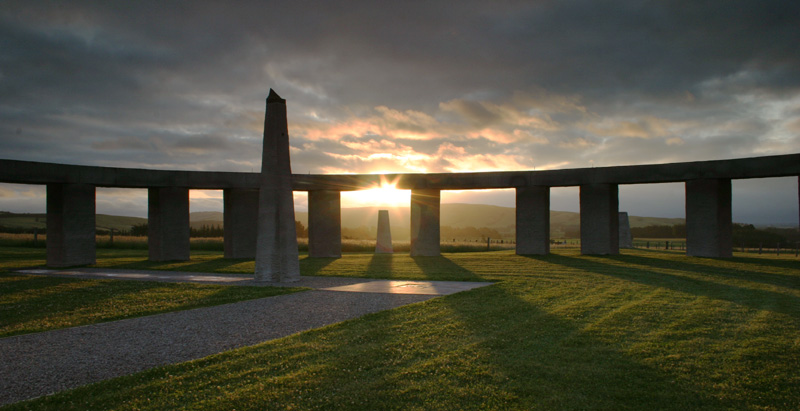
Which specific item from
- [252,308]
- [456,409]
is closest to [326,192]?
[252,308]

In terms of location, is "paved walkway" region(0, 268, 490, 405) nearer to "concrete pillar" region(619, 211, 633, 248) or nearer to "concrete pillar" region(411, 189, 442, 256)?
"concrete pillar" region(411, 189, 442, 256)

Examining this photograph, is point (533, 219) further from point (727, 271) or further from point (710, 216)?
point (727, 271)

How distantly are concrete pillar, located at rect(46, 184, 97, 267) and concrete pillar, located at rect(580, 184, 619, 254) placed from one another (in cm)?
2614

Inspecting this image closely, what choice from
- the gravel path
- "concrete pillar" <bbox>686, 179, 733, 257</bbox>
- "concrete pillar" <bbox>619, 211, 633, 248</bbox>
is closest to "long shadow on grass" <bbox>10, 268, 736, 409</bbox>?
the gravel path

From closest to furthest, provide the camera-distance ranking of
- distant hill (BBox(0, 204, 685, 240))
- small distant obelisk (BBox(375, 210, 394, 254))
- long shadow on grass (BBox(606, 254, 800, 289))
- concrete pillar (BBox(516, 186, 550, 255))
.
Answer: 1. long shadow on grass (BBox(606, 254, 800, 289))
2. concrete pillar (BBox(516, 186, 550, 255))
3. small distant obelisk (BBox(375, 210, 394, 254))
4. distant hill (BBox(0, 204, 685, 240))

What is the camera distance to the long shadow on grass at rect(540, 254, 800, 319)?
9727 mm

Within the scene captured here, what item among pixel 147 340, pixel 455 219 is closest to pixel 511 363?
pixel 147 340

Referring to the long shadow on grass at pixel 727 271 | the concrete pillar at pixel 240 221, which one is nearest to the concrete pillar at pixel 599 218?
the long shadow on grass at pixel 727 271

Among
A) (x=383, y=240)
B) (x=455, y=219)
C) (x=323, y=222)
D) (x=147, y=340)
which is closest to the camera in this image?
(x=147, y=340)

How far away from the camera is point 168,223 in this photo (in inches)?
931

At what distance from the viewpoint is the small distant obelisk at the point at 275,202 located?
14461mm

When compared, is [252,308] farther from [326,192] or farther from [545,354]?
[326,192]

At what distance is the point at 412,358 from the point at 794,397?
4.42 m

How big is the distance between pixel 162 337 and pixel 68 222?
18.1 m
